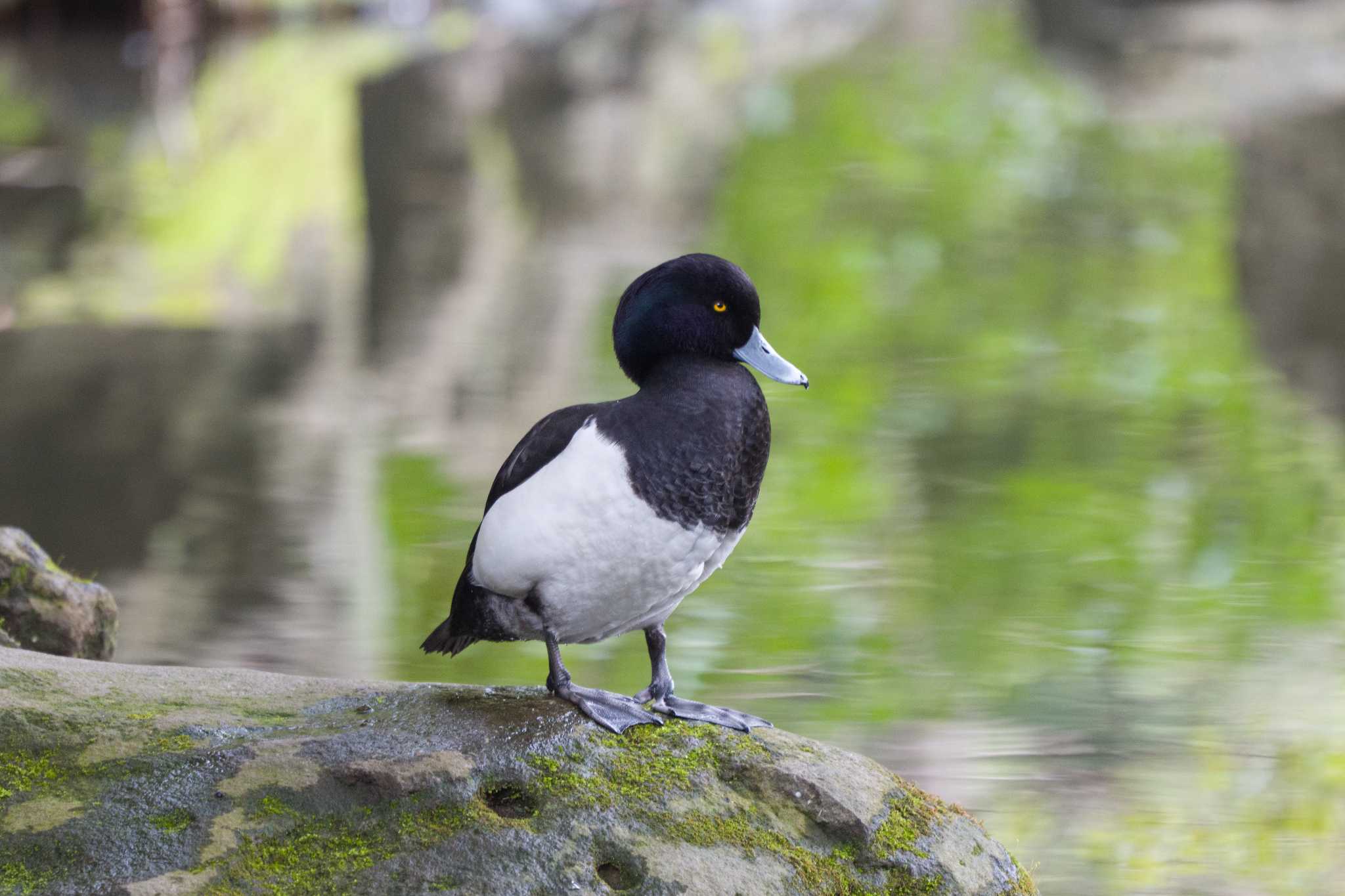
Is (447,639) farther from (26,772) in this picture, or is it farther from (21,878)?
(21,878)

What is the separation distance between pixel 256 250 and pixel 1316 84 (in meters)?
12.3

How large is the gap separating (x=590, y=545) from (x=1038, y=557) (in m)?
3.79

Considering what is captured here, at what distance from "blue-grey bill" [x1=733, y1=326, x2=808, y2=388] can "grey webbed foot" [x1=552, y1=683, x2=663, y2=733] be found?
74 cm

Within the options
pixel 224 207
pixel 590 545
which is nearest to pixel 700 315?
pixel 590 545

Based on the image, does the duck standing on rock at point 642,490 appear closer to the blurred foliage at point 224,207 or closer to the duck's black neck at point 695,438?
the duck's black neck at point 695,438

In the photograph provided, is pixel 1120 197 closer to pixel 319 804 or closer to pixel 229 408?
pixel 229 408

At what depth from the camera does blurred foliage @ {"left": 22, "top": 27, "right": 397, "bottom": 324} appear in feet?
35.1

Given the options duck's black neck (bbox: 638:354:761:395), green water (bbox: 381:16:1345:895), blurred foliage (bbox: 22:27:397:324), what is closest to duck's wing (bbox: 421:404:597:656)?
duck's black neck (bbox: 638:354:761:395)

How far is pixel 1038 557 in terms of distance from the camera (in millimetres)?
6695

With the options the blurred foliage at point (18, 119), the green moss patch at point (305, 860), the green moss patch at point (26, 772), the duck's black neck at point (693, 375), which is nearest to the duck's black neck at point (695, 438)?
the duck's black neck at point (693, 375)

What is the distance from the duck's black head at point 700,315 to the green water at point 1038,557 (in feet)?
5.51

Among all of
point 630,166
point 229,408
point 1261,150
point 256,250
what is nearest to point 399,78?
point 630,166

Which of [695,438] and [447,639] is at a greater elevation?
[695,438]

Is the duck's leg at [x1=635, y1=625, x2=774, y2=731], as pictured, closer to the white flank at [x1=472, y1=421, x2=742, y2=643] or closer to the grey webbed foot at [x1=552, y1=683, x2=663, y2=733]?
the grey webbed foot at [x1=552, y1=683, x2=663, y2=733]
